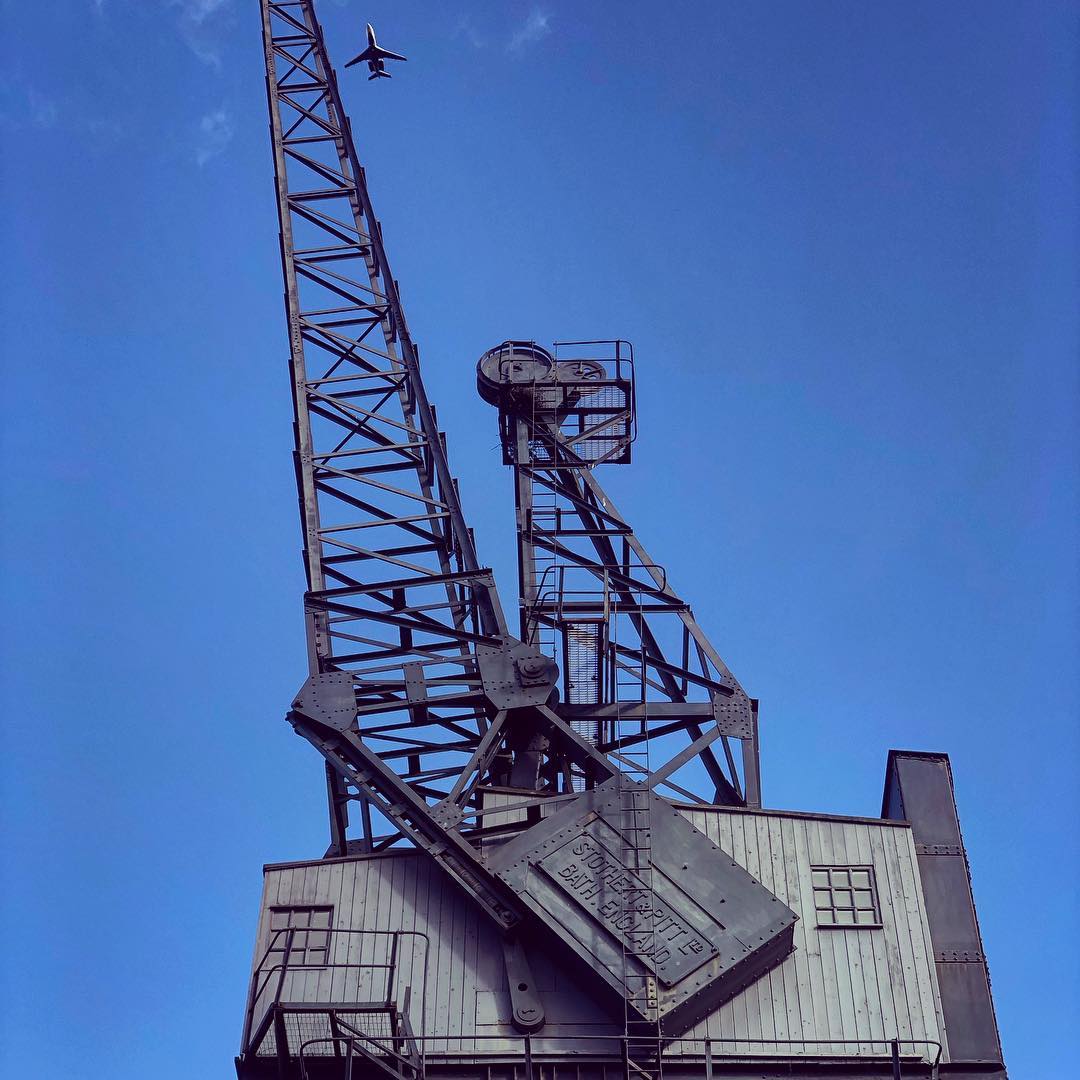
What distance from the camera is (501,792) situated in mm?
27688

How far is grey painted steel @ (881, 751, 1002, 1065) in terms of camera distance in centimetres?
2502

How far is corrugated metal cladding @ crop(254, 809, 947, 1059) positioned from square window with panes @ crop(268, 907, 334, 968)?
0.15 metres

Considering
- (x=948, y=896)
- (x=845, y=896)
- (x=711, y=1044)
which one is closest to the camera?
(x=711, y=1044)

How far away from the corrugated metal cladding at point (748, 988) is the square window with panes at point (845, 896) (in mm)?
104

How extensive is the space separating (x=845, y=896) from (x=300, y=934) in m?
8.45

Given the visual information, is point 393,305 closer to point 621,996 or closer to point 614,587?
point 614,587

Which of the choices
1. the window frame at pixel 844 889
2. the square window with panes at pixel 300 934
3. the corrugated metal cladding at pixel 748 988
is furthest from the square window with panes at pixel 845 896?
the square window with panes at pixel 300 934

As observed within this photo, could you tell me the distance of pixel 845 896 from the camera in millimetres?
26203

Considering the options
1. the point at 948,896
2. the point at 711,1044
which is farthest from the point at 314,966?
the point at 948,896

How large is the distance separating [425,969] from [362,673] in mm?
5346

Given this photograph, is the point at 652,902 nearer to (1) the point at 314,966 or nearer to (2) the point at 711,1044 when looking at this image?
(2) the point at 711,1044

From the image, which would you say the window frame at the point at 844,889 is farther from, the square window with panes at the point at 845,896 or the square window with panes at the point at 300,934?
the square window with panes at the point at 300,934

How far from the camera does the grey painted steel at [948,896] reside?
2502 cm

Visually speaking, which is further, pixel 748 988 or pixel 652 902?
pixel 652 902
